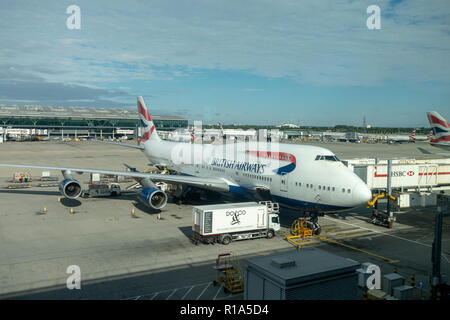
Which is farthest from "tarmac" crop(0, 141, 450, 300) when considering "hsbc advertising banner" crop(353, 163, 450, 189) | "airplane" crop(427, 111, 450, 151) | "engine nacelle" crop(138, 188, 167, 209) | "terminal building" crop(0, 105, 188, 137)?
"terminal building" crop(0, 105, 188, 137)

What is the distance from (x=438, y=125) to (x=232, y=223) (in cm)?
3783

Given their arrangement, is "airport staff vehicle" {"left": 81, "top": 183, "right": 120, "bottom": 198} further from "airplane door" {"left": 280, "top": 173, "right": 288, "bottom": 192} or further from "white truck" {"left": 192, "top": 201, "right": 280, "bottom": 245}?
"airplane door" {"left": 280, "top": 173, "right": 288, "bottom": 192}

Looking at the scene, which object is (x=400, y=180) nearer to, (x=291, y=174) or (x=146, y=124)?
(x=291, y=174)

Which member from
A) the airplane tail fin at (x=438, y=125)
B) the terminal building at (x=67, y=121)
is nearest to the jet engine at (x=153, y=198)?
the airplane tail fin at (x=438, y=125)

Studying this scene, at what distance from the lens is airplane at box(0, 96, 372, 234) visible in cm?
2186

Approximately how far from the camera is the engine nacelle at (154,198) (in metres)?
27.2

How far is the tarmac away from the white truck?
0.53m

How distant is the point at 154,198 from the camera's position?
90.2ft

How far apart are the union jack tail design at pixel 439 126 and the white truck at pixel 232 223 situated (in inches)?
1364

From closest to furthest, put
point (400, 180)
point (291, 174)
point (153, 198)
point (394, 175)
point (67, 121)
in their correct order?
point (291, 174), point (153, 198), point (394, 175), point (400, 180), point (67, 121)

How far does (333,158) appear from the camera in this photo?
23.1 meters

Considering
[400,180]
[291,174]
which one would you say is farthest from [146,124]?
[400,180]

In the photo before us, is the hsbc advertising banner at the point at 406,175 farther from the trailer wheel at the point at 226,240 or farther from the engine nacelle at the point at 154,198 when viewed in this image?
the engine nacelle at the point at 154,198
